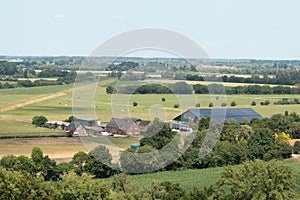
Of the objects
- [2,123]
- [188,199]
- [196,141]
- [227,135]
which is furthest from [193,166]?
[2,123]

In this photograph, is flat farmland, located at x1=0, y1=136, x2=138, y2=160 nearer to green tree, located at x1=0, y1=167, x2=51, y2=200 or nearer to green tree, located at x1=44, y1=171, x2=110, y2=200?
green tree, located at x1=44, y1=171, x2=110, y2=200

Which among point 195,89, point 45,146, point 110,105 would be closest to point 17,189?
point 45,146

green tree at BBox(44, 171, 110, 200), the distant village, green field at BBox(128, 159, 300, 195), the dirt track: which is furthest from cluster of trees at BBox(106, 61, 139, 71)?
green tree at BBox(44, 171, 110, 200)

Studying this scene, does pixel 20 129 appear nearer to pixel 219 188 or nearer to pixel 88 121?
pixel 88 121

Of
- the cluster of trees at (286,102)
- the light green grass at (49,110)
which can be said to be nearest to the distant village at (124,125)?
the light green grass at (49,110)

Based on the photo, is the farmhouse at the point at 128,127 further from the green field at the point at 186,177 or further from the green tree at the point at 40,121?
the green tree at the point at 40,121

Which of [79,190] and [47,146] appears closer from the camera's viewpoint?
[79,190]

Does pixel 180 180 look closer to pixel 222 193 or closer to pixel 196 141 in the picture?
pixel 196 141
